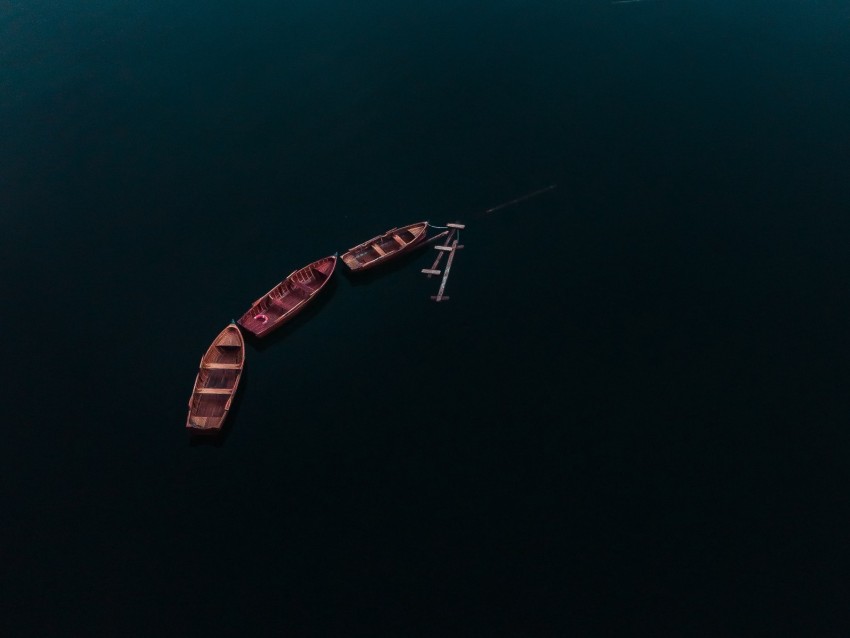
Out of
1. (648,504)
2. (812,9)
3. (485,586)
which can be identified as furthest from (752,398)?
(812,9)

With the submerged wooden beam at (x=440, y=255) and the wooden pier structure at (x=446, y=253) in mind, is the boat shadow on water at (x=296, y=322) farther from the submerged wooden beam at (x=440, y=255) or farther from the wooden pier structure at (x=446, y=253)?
the submerged wooden beam at (x=440, y=255)

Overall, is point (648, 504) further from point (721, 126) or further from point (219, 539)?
point (721, 126)

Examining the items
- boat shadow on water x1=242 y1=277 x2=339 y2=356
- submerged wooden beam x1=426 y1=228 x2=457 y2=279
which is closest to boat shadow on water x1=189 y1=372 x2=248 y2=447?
boat shadow on water x1=242 y1=277 x2=339 y2=356

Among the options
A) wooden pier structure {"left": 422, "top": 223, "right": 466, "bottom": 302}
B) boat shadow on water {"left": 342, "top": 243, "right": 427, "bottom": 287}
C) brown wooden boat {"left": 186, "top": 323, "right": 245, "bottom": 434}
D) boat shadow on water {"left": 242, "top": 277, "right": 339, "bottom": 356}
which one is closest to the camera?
brown wooden boat {"left": 186, "top": 323, "right": 245, "bottom": 434}

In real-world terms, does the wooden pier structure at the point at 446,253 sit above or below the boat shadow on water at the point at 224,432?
above

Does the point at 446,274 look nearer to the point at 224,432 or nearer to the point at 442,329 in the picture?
the point at 442,329

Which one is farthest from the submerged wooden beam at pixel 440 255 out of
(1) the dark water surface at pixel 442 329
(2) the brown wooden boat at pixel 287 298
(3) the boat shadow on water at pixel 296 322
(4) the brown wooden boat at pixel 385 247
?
(2) the brown wooden boat at pixel 287 298

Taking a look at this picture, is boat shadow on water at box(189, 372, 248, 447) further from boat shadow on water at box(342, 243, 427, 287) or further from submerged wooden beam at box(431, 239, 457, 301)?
submerged wooden beam at box(431, 239, 457, 301)
